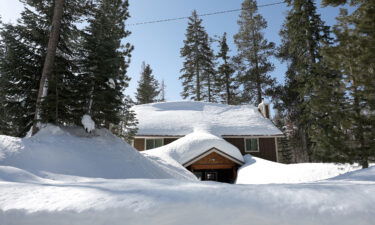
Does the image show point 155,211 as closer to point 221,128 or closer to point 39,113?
point 39,113

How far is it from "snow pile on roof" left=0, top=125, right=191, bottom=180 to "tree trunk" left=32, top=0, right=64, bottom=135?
0.95 meters

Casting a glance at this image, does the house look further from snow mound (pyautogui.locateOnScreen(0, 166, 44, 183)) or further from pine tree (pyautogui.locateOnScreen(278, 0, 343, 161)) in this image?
snow mound (pyautogui.locateOnScreen(0, 166, 44, 183))

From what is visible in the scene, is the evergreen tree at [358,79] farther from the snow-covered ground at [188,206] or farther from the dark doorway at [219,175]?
the dark doorway at [219,175]

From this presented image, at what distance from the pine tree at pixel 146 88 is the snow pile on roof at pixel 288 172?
23553mm

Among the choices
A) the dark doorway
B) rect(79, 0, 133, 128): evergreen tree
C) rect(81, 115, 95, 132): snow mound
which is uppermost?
rect(79, 0, 133, 128): evergreen tree

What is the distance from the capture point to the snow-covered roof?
1945cm

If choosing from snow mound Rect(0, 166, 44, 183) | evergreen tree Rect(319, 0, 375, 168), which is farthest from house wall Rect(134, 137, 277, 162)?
snow mound Rect(0, 166, 44, 183)

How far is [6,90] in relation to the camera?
9461mm

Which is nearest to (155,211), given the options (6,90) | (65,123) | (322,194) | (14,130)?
(322,194)

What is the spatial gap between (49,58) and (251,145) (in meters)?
16.7

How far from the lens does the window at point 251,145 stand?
19356 mm

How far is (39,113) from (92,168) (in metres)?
3.88

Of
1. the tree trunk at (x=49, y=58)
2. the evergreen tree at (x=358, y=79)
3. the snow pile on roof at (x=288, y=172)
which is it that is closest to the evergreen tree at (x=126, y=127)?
the tree trunk at (x=49, y=58)

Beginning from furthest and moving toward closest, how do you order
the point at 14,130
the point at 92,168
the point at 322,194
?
1. the point at 14,130
2. the point at 92,168
3. the point at 322,194
